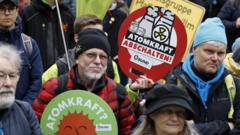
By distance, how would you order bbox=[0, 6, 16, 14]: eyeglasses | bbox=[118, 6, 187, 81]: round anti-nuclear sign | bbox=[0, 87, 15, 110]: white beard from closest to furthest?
bbox=[0, 87, 15, 110]: white beard < bbox=[118, 6, 187, 81]: round anti-nuclear sign < bbox=[0, 6, 16, 14]: eyeglasses

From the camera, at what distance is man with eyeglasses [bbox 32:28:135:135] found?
522 cm

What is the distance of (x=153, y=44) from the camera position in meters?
5.80

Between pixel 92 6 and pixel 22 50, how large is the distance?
2.51 ft

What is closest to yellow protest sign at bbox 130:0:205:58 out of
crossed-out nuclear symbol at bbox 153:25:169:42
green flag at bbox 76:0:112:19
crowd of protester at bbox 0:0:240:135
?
green flag at bbox 76:0:112:19

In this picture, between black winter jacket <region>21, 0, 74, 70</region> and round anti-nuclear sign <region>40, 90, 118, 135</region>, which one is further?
black winter jacket <region>21, 0, 74, 70</region>

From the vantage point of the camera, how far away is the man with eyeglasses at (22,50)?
249 inches

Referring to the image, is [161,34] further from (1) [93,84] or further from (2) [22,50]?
(2) [22,50]

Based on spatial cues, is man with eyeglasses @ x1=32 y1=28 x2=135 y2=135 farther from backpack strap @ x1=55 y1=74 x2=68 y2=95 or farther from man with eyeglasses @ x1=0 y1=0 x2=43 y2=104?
man with eyeglasses @ x1=0 y1=0 x2=43 y2=104

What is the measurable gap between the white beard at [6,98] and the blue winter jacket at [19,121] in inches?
2.5

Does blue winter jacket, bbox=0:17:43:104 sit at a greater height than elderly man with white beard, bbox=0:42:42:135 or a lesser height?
lesser

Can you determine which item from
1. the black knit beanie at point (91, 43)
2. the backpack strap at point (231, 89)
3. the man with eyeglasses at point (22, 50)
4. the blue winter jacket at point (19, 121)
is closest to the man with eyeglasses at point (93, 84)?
the black knit beanie at point (91, 43)

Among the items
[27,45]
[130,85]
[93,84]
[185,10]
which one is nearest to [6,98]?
[93,84]

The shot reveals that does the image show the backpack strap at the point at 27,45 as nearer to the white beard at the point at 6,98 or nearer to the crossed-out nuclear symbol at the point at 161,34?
the crossed-out nuclear symbol at the point at 161,34

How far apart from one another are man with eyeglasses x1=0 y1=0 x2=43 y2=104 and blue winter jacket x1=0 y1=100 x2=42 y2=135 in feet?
5.40
